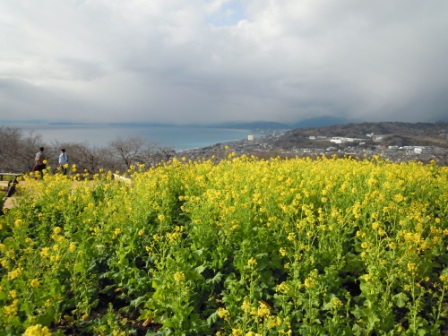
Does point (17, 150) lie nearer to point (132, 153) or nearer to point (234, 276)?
point (132, 153)

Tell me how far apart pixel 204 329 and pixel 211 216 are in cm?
213

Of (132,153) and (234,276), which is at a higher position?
(234,276)

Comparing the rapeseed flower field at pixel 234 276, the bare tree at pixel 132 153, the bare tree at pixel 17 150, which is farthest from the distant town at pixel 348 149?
the bare tree at pixel 17 150

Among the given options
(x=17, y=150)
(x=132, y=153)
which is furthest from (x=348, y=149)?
(x=17, y=150)

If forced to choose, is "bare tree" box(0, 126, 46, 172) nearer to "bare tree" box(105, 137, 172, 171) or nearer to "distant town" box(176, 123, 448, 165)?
"bare tree" box(105, 137, 172, 171)

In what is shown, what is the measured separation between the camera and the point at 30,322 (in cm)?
320

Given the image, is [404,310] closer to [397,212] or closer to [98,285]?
[397,212]

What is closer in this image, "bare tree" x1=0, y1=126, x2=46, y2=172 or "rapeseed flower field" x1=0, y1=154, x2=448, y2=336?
"rapeseed flower field" x1=0, y1=154, x2=448, y2=336

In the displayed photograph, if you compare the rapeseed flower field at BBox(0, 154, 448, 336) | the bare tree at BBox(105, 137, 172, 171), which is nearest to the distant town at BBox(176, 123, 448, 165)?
the bare tree at BBox(105, 137, 172, 171)

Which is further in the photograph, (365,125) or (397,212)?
(365,125)

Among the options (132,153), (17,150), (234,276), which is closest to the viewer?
(234,276)

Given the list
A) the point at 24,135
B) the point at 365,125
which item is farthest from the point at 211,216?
the point at 365,125

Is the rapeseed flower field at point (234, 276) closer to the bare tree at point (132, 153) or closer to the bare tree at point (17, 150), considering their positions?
the bare tree at point (132, 153)

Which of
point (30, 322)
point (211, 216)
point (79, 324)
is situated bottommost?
point (79, 324)
